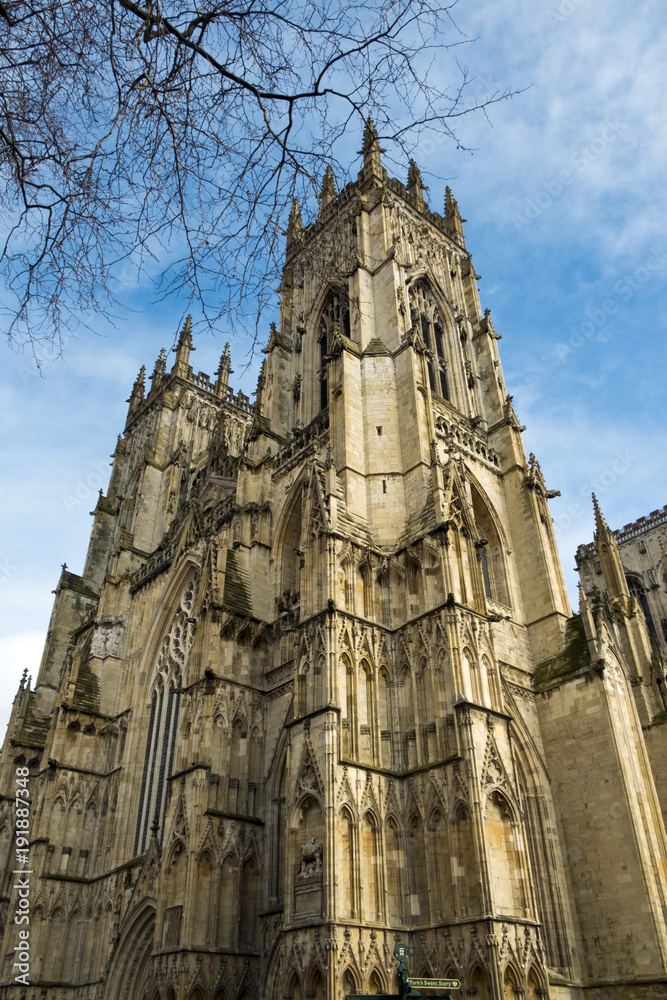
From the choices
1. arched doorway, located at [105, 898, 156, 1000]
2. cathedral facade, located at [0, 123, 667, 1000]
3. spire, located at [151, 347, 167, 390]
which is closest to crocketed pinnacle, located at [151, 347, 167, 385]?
spire, located at [151, 347, 167, 390]

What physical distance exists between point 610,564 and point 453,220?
1709 cm

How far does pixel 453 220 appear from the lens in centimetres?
3347

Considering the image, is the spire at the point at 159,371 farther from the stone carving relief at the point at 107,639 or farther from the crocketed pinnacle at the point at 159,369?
the stone carving relief at the point at 107,639

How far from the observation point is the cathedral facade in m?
13.7

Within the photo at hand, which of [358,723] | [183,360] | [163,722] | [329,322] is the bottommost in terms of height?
[358,723]

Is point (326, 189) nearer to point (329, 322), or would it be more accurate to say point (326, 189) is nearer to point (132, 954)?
point (132, 954)

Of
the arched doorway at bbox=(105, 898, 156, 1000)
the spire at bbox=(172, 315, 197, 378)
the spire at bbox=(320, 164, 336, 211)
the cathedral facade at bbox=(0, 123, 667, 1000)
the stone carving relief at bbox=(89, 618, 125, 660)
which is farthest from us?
the spire at bbox=(172, 315, 197, 378)

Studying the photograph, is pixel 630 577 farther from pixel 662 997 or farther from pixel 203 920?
pixel 203 920

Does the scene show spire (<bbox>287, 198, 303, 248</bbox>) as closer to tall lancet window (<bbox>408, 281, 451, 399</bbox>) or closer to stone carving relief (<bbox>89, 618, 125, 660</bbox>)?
tall lancet window (<bbox>408, 281, 451, 399</bbox>)

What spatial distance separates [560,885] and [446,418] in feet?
42.7

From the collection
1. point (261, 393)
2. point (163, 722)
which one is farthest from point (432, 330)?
point (163, 722)

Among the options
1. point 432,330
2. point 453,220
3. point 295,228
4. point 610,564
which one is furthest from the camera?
point 453,220

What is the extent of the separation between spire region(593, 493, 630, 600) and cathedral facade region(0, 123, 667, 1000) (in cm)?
15

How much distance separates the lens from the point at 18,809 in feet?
90.7
